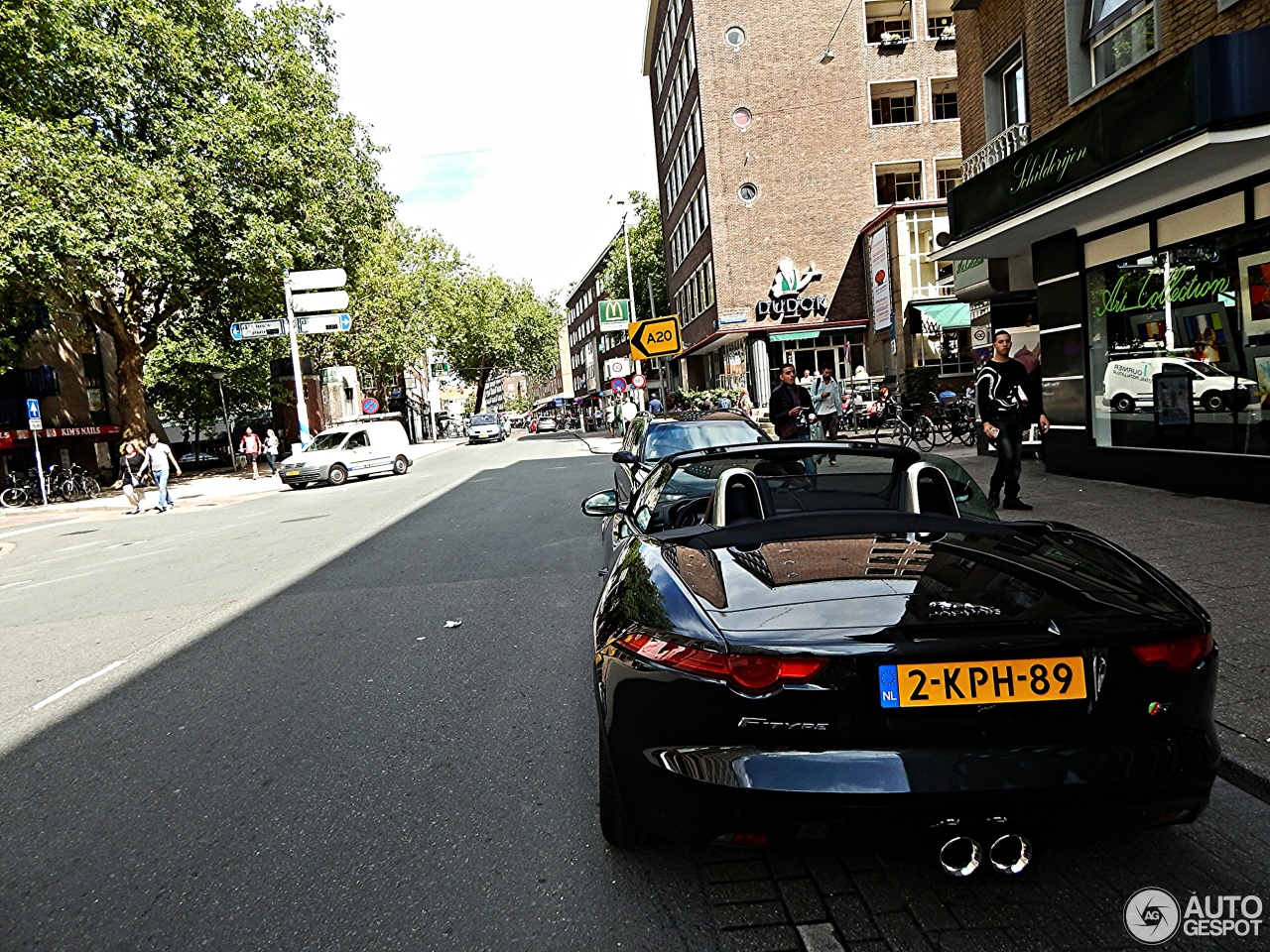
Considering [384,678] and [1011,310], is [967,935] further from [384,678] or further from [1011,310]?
[1011,310]

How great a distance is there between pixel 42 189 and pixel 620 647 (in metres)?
23.7

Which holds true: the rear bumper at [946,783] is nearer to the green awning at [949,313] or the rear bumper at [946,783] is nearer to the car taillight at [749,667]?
the car taillight at [749,667]

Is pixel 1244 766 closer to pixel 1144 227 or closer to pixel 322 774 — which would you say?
pixel 322 774

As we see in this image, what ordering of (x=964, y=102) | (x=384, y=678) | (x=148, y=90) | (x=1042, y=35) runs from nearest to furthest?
(x=384, y=678), (x=1042, y=35), (x=964, y=102), (x=148, y=90)

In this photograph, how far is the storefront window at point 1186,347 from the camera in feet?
27.6

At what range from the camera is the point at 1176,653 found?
2207mm

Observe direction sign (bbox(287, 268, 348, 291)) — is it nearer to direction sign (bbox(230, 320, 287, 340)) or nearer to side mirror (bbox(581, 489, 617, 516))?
direction sign (bbox(230, 320, 287, 340))

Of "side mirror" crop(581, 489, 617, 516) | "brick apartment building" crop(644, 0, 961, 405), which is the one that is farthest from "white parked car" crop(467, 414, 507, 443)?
"side mirror" crop(581, 489, 617, 516)

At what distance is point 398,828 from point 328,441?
24062mm

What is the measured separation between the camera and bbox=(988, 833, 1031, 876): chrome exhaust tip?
2.29m

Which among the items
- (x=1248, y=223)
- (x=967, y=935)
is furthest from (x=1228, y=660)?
(x=1248, y=223)

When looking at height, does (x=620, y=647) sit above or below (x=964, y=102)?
below

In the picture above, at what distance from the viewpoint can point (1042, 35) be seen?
11.6 meters

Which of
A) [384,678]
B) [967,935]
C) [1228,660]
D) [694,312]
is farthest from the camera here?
[694,312]
